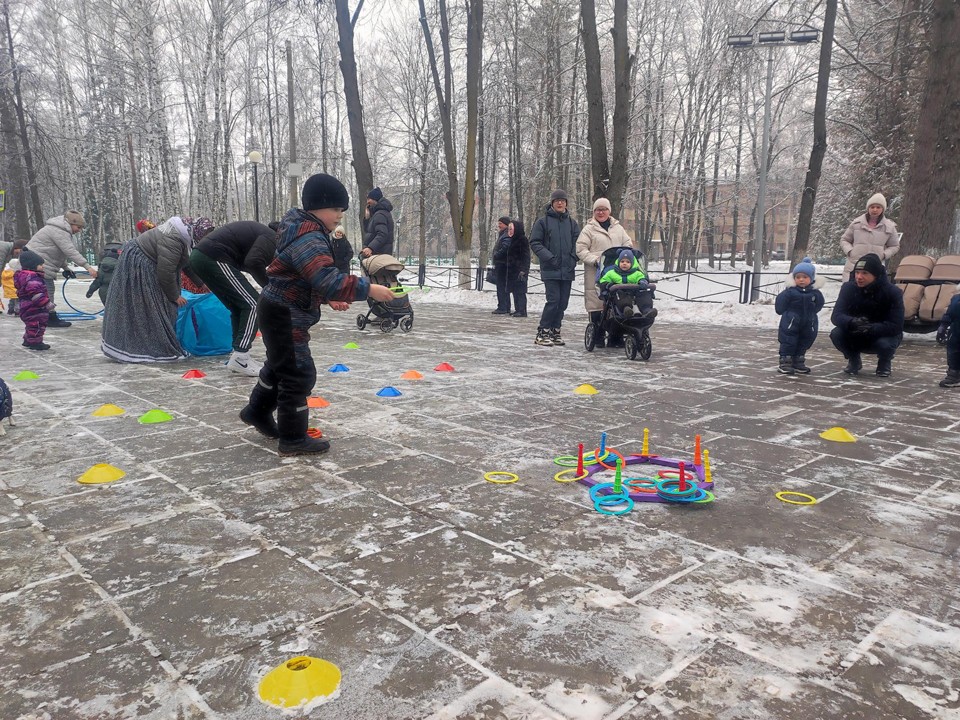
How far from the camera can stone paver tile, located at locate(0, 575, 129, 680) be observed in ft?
6.76

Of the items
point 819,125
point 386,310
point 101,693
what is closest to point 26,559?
point 101,693

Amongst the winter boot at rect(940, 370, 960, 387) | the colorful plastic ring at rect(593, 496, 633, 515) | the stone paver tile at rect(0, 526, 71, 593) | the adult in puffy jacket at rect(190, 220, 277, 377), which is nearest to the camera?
the stone paver tile at rect(0, 526, 71, 593)

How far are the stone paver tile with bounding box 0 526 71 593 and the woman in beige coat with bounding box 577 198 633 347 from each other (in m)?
6.70

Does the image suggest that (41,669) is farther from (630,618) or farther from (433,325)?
(433,325)

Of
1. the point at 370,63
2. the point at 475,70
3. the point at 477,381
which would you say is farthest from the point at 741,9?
the point at 477,381

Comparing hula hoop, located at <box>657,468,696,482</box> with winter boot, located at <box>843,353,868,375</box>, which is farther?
winter boot, located at <box>843,353,868,375</box>

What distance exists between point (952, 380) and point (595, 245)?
159 inches

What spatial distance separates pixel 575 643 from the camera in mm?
2166

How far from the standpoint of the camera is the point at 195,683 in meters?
1.94

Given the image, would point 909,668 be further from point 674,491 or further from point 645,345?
point 645,345

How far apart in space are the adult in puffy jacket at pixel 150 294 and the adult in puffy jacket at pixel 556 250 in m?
4.00

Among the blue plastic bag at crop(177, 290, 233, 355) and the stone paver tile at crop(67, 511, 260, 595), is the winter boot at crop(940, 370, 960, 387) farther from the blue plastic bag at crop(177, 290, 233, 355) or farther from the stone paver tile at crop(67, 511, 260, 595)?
the blue plastic bag at crop(177, 290, 233, 355)

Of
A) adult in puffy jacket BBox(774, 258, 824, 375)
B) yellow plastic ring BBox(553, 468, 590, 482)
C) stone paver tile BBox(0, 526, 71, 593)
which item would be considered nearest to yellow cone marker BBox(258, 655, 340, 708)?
stone paver tile BBox(0, 526, 71, 593)

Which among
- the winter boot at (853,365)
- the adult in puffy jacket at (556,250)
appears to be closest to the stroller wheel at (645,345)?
the adult in puffy jacket at (556,250)
